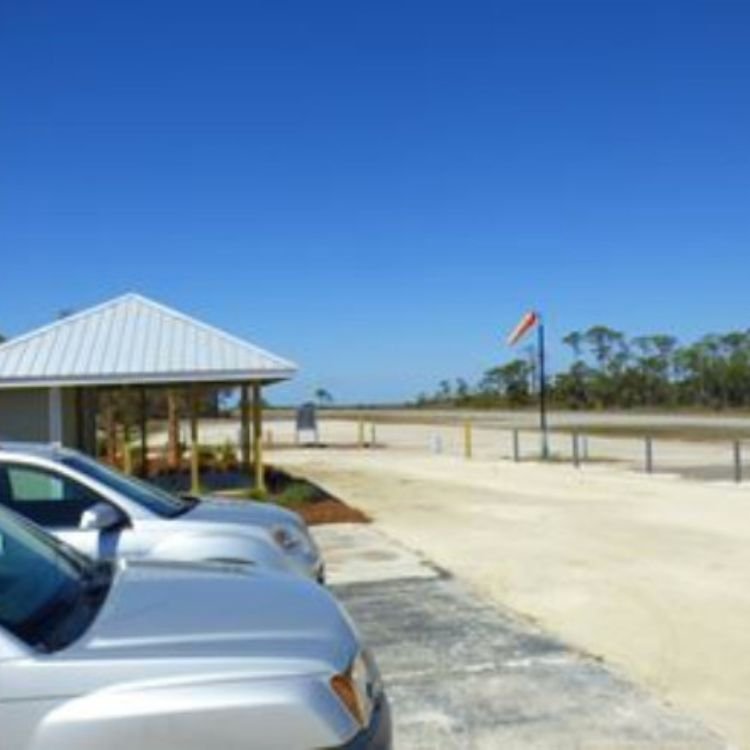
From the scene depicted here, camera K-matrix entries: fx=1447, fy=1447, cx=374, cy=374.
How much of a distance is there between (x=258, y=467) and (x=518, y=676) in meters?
15.3

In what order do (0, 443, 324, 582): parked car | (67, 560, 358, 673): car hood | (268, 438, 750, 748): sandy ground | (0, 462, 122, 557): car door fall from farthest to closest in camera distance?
(268, 438, 750, 748): sandy ground
(0, 462, 122, 557): car door
(0, 443, 324, 582): parked car
(67, 560, 358, 673): car hood

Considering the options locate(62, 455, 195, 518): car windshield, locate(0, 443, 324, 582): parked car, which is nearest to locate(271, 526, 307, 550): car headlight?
locate(0, 443, 324, 582): parked car

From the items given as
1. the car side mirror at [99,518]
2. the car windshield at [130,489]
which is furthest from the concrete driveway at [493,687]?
the car side mirror at [99,518]

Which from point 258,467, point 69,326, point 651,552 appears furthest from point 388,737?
point 69,326

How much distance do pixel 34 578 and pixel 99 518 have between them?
3479mm

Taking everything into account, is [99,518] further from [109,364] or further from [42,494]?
[109,364]

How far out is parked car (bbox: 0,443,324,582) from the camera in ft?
29.1

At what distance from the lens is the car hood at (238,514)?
974 centimetres

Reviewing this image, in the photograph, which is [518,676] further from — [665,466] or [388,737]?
[665,466]

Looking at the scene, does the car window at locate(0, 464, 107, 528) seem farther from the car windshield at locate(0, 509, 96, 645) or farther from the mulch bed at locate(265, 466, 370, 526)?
the mulch bed at locate(265, 466, 370, 526)

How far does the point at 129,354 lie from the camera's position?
2433cm

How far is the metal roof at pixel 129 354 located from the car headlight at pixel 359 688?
1918 centimetres

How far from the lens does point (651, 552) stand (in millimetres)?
16219

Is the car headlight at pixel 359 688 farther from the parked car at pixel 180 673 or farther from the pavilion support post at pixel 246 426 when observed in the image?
the pavilion support post at pixel 246 426
